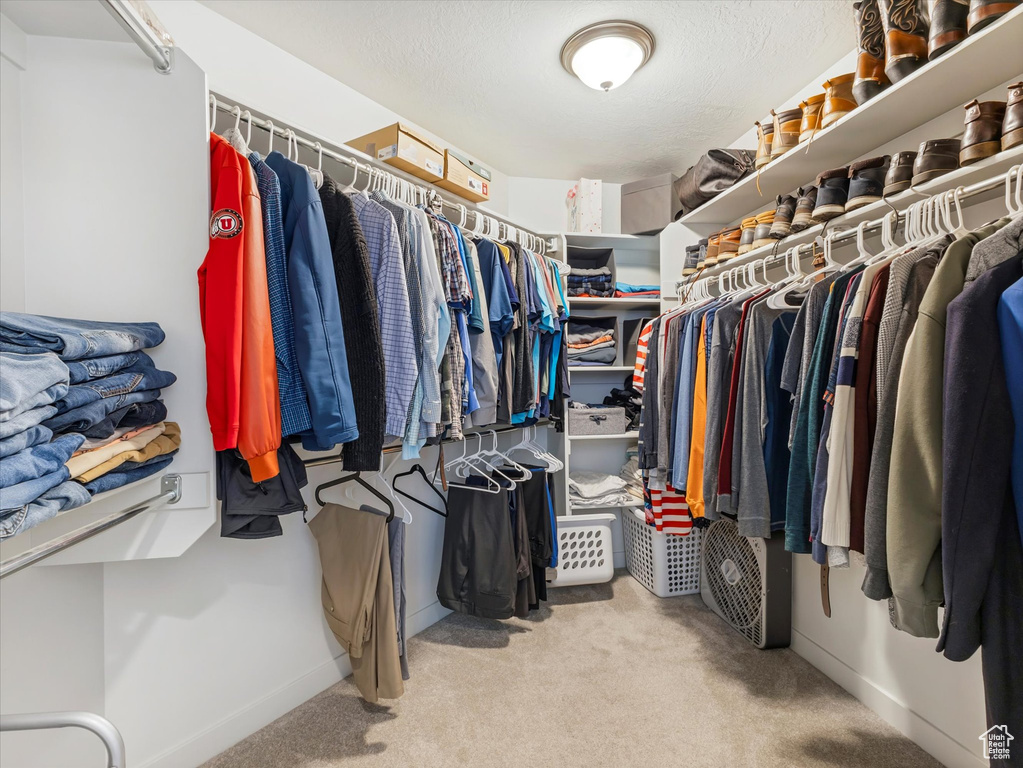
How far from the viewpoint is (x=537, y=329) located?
2.22m

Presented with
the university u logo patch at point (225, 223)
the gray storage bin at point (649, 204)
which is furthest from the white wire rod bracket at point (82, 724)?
the gray storage bin at point (649, 204)

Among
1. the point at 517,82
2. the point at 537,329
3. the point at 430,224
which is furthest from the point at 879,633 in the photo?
the point at 517,82

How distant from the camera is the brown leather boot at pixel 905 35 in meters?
1.37

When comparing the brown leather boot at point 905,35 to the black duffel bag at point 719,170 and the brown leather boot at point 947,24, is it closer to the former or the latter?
the brown leather boot at point 947,24

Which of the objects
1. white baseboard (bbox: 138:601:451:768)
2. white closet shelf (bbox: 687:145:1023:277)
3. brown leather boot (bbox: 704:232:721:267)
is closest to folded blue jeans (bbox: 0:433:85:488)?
white baseboard (bbox: 138:601:451:768)

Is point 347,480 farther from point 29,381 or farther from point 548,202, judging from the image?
point 548,202

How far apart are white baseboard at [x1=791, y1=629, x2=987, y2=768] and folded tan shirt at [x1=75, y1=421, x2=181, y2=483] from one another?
2.26m

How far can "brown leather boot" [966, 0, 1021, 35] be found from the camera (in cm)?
114

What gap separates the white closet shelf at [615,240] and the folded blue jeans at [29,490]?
97.2 inches

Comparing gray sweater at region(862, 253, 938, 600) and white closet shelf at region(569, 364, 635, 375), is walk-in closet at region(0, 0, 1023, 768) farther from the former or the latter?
white closet shelf at region(569, 364, 635, 375)

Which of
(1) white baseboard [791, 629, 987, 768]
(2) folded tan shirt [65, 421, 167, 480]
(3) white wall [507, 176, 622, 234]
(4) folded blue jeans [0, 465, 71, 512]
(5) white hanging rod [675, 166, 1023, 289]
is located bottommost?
(1) white baseboard [791, 629, 987, 768]

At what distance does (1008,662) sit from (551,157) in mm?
2797

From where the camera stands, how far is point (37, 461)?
2.25 ft

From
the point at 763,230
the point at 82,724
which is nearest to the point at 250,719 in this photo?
the point at 82,724
